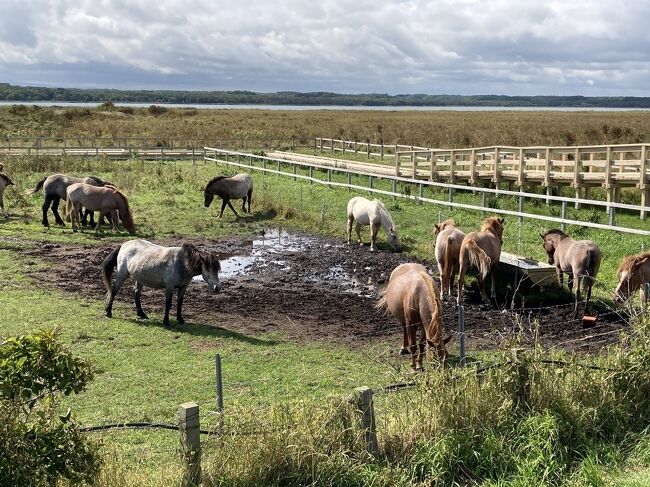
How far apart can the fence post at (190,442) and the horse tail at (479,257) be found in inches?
291

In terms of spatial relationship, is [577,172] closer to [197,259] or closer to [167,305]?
[197,259]

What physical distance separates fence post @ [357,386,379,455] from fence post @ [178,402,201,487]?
1.28m

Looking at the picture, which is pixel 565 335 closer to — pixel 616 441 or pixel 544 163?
pixel 616 441

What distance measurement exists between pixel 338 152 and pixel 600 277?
31.8 m

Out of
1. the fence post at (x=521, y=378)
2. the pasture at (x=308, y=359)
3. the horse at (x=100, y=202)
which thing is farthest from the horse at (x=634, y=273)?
the horse at (x=100, y=202)

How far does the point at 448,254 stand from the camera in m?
12.3

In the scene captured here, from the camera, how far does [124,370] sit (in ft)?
29.0

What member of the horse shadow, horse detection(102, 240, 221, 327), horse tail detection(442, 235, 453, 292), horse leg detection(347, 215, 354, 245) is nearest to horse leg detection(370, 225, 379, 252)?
horse leg detection(347, 215, 354, 245)

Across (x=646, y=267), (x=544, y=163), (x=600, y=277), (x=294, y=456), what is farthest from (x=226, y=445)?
(x=544, y=163)

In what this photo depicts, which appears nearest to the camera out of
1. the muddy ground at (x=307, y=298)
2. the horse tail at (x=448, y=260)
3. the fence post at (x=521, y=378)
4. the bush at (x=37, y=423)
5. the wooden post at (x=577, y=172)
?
the bush at (x=37, y=423)

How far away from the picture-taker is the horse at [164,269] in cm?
1105

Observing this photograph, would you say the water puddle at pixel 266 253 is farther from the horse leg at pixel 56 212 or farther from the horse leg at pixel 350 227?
the horse leg at pixel 56 212

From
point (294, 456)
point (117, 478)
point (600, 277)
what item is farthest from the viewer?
point (600, 277)

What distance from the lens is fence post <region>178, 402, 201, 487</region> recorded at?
5.02 m
